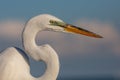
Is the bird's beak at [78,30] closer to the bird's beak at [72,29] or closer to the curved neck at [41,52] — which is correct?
the bird's beak at [72,29]

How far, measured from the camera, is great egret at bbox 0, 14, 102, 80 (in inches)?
401

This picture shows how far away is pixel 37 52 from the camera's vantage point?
10227mm

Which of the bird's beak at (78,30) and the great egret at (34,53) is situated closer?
the great egret at (34,53)

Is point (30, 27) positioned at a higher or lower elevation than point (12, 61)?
higher

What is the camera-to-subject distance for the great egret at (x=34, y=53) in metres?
10.2

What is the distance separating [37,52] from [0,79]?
0.91 metres

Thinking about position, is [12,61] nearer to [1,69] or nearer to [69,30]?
[1,69]

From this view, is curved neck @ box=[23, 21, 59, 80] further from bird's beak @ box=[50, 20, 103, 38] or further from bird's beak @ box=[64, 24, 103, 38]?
bird's beak @ box=[64, 24, 103, 38]

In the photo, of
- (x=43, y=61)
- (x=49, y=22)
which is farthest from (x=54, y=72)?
(x=49, y=22)

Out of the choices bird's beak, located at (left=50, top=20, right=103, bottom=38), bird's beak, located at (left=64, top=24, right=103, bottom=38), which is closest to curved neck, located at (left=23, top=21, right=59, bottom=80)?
bird's beak, located at (left=50, top=20, right=103, bottom=38)

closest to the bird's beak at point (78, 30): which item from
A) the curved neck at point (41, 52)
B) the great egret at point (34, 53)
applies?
the great egret at point (34, 53)

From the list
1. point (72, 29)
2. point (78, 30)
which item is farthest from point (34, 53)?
point (78, 30)

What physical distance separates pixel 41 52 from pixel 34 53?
0.16 m

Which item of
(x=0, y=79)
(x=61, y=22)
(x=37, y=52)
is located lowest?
(x=0, y=79)
